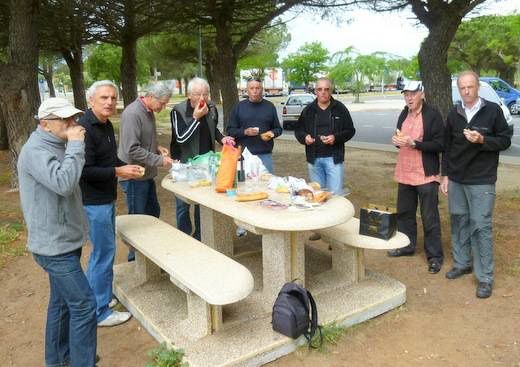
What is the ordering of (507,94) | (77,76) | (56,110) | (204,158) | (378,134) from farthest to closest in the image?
(507,94) → (77,76) → (378,134) → (204,158) → (56,110)

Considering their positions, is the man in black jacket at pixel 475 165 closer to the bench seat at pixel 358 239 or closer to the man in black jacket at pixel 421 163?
the man in black jacket at pixel 421 163

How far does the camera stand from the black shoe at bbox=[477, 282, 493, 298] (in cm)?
377

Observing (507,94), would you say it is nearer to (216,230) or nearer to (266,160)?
(266,160)

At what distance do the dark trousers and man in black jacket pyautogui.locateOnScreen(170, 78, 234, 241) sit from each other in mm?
1740

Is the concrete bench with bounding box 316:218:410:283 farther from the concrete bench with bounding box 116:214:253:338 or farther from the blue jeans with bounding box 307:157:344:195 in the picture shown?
the concrete bench with bounding box 116:214:253:338

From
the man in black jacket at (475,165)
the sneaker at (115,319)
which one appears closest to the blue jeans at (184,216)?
the sneaker at (115,319)

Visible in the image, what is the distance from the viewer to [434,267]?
427 cm

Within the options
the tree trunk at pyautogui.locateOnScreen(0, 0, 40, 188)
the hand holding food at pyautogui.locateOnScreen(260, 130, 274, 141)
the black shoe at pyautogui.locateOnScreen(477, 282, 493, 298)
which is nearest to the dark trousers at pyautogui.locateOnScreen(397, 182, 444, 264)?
the black shoe at pyautogui.locateOnScreen(477, 282, 493, 298)

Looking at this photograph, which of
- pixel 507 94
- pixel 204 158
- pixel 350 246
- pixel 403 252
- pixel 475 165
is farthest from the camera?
pixel 507 94

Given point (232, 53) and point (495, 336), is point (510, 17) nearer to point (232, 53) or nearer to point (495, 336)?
point (232, 53)

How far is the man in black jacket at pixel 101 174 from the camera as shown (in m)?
3.13

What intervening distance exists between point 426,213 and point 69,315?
3031 millimetres

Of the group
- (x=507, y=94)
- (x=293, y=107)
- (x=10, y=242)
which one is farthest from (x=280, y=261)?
(x=507, y=94)

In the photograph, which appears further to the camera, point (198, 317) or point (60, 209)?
point (198, 317)
